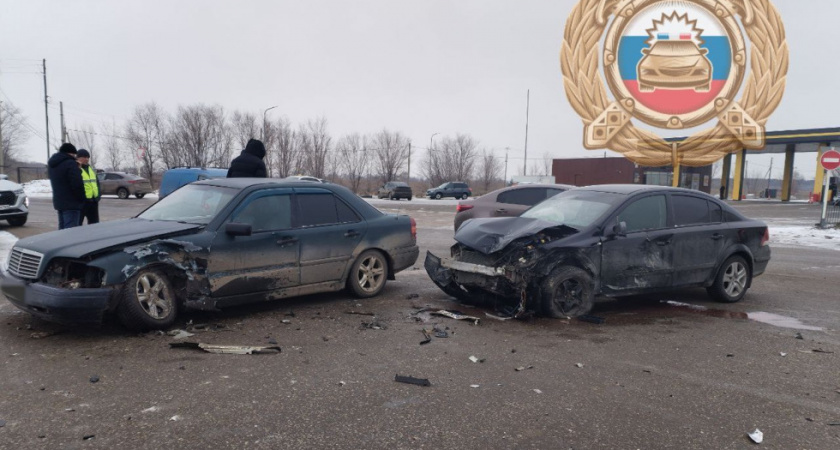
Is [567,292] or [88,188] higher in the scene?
[88,188]

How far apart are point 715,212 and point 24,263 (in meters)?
8.09

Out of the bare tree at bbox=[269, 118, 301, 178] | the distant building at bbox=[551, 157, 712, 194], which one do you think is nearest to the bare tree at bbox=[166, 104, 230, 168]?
the bare tree at bbox=[269, 118, 301, 178]

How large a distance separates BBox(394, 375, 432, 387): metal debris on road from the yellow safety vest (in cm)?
717

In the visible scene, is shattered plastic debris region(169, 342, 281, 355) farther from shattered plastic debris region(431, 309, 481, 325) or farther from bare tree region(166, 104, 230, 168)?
bare tree region(166, 104, 230, 168)

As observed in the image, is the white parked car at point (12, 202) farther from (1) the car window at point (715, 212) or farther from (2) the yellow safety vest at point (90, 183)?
(1) the car window at point (715, 212)

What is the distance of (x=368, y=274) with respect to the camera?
277 inches

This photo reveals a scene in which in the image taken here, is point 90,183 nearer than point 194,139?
Yes

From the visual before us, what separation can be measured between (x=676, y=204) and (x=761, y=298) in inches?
84.2

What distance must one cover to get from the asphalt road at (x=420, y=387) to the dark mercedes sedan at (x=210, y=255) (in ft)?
1.14

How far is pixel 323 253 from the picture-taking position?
21.1 ft

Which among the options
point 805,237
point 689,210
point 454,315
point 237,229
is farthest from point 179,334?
point 805,237

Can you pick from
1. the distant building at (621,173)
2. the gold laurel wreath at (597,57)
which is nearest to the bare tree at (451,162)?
the distant building at (621,173)

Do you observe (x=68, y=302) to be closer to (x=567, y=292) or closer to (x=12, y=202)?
(x=567, y=292)

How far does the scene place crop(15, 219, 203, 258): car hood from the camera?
492 cm
